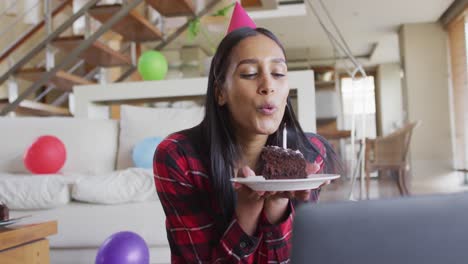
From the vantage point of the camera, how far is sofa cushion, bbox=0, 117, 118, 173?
112 inches

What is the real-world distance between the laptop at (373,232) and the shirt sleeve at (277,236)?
500 millimetres

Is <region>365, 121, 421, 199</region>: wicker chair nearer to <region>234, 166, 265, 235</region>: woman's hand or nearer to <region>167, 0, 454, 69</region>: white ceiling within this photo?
<region>167, 0, 454, 69</region>: white ceiling

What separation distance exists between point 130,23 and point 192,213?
337 centimetres

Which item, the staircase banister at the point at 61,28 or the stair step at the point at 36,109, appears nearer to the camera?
the staircase banister at the point at 61,28

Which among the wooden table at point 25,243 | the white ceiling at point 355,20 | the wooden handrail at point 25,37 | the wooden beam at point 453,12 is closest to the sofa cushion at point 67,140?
the wooden table at point 25,243

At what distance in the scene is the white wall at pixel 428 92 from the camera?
7508mm

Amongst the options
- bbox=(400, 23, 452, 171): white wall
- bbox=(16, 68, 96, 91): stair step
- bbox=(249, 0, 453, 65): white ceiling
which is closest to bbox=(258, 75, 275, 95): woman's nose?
bbox=(16, 68, 96, 91): stair step

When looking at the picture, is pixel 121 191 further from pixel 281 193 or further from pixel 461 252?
pixel 461 252

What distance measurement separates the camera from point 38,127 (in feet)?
9.52

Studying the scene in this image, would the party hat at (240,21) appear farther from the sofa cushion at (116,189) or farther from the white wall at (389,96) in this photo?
the white wall at (389,96)

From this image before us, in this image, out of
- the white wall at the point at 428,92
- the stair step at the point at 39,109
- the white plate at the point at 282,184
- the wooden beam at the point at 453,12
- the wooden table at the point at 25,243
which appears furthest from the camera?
the white wall at the point at 428,92

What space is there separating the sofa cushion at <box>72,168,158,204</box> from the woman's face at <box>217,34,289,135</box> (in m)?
1.44

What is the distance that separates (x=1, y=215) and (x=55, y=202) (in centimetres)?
72

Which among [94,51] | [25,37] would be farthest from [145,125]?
[25,37]
